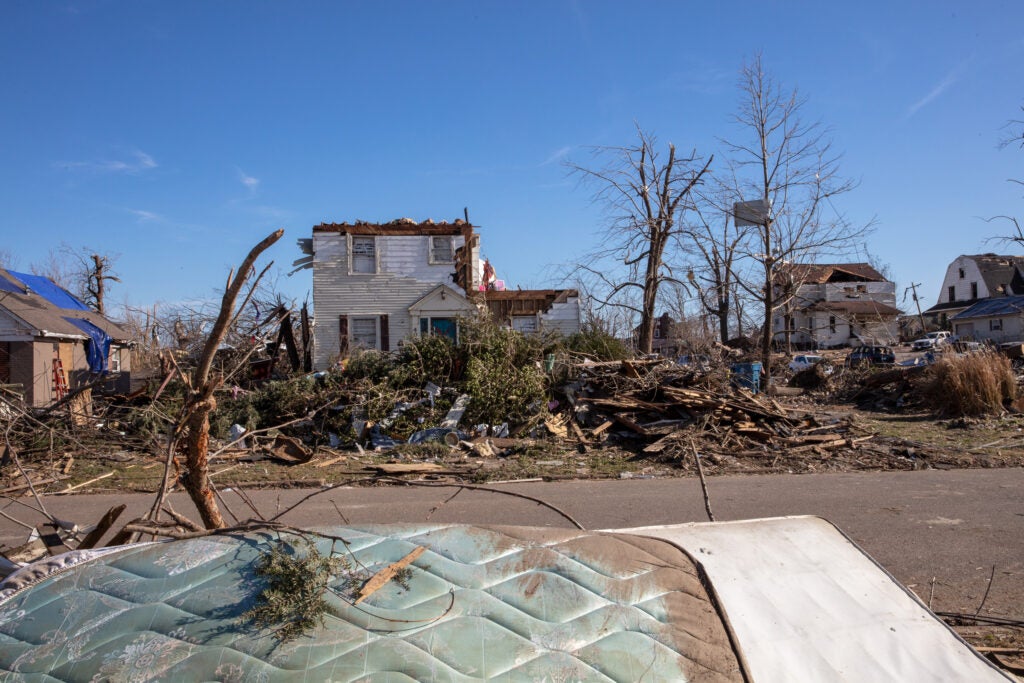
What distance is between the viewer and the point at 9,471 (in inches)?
362

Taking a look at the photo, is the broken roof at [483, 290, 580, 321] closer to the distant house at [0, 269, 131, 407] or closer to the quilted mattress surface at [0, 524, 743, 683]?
the distant house at [0, 269, 131, 407]

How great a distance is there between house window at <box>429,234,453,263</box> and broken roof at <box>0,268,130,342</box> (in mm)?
10853

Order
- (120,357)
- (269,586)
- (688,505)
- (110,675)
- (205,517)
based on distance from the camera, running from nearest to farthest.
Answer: (110,675) → (269,586) → (205,517) → (688,505) → (120,357)

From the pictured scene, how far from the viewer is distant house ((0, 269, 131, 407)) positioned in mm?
15836

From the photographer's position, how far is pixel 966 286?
72.1m

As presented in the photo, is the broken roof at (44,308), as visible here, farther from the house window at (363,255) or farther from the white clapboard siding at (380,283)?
the house window at (363,255)

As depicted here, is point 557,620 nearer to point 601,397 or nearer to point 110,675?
point 110,675

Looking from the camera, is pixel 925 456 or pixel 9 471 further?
pixel 925 456

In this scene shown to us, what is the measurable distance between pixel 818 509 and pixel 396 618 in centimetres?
652

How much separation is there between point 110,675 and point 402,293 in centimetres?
2579

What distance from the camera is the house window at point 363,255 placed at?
27.3 metres

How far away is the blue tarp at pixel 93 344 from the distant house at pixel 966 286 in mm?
67373

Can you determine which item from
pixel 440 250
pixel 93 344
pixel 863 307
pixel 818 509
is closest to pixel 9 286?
pixel 93 344

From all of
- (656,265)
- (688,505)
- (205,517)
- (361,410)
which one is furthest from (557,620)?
(656,265)
